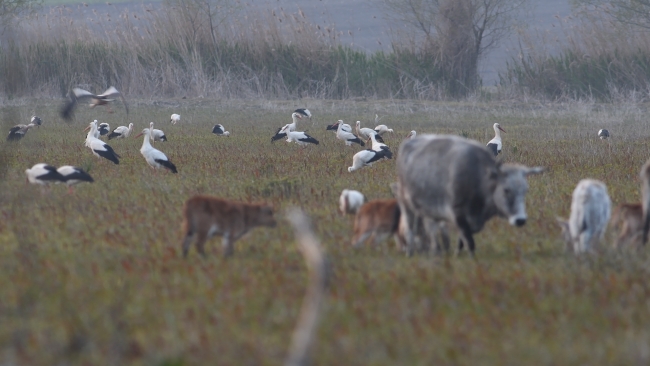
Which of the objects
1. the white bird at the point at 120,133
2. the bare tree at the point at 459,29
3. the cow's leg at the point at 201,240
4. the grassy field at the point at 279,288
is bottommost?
the grassy field at the point at 279,288

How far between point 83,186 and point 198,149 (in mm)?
5667

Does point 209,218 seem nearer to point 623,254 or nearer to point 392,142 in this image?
point 623,254

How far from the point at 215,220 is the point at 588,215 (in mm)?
3071

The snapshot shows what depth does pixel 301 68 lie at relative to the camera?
33.1 m

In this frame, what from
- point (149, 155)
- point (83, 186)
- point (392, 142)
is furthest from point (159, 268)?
point (392, 142)

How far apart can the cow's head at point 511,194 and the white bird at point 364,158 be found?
691 centimetres

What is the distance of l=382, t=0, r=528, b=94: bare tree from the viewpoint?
33.8 metres

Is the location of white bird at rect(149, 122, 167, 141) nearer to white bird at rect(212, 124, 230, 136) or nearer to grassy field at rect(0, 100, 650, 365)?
white bird at rect(212, 124, 230, 136)

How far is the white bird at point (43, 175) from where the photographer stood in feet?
38.3

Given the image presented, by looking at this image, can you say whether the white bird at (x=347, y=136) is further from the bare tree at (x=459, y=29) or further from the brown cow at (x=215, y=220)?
the bare tree at (x=459, y=29)

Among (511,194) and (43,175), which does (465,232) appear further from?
(43,175)

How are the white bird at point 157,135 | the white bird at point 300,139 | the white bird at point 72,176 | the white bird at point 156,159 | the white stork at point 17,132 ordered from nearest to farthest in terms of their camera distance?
the white bird at point 72,176 → the white bird at point 156,159 → the white stork at point 17,132 → the white bird at point 157,135 → the white bird at point 300,139

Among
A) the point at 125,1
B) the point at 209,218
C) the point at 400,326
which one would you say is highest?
the point at 125,1

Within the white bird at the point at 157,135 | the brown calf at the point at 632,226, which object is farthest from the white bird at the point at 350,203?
the white bird at the point at 157,135
